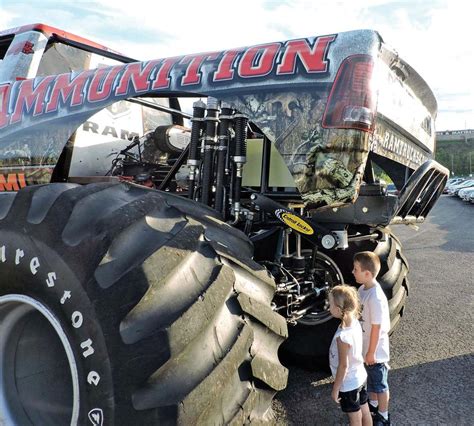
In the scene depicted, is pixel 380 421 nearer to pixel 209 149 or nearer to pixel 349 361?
pixel 349 361

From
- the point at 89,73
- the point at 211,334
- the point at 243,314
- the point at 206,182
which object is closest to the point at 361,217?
the point at 206,182

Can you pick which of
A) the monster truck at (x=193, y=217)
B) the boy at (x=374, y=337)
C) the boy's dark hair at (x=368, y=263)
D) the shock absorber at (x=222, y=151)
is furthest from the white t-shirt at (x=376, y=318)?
the shock absorber at (x=222, y=151)

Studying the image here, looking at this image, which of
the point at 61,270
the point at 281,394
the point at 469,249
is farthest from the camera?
the point at 469,249

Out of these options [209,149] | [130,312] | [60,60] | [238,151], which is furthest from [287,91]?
[60,60]

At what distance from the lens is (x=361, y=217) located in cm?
285

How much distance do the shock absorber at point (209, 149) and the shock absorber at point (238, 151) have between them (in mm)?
132

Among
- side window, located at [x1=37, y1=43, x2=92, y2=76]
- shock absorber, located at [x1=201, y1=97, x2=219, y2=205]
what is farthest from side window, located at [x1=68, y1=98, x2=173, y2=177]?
shock absorber, located at [x1=201, y1=97, x2=219, y2=205]

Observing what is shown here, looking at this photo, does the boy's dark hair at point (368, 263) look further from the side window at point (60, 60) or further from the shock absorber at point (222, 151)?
the side window at point (60, 60)

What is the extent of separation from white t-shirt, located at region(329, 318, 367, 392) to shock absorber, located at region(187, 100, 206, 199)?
120 centimetres

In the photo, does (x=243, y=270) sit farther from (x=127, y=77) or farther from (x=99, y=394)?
(x=127, y=77)

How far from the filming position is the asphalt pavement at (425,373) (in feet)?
10.1

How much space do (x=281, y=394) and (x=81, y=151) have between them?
2.26 meters

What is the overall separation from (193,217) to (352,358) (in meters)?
1.36

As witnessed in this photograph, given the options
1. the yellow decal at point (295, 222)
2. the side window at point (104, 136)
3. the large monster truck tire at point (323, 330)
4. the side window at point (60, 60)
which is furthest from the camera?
the side window at point (60, 60)
